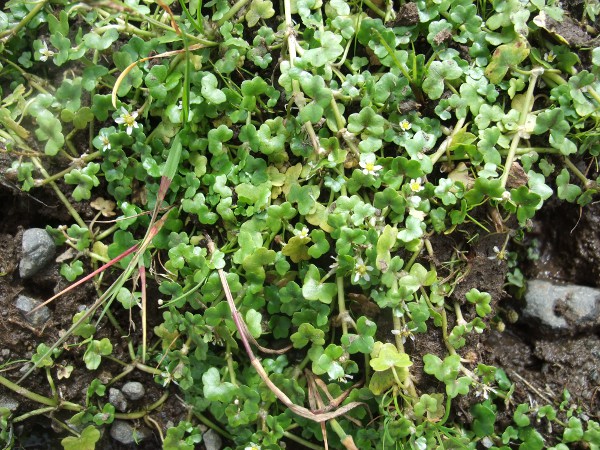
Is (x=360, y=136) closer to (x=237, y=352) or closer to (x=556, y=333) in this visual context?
(x=237, y=352)

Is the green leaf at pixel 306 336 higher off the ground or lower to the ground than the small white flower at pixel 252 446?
higher

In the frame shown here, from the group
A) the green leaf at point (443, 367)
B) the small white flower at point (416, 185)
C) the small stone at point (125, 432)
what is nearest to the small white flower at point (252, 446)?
the small stone at point (125, 432)

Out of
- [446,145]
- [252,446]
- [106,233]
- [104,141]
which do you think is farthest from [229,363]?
[446,145]

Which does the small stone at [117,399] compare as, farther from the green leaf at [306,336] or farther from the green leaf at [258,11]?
the green leaf at [258,11]

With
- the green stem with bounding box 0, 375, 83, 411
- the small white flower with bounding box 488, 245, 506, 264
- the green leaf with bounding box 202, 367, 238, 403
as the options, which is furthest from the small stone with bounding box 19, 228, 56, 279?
the small white flower with bounding box 488, 245, 506, 264

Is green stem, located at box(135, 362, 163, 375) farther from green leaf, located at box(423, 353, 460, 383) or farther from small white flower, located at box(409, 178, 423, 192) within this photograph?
small white flower, located at box(409, 178, 423, 192)

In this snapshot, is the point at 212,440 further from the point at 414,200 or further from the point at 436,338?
the point at 414,200
